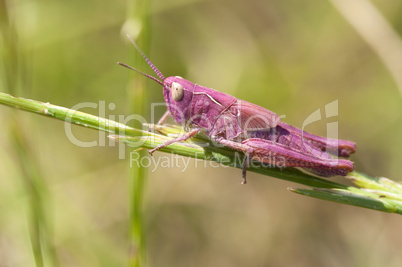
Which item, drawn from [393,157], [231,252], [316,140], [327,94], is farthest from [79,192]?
[393,157]

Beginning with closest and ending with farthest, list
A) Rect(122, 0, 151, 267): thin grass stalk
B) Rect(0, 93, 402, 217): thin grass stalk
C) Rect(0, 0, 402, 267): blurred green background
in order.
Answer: Rect(0, 93, 402, 217): thin grass stalk
Rect(122, 0, 151, 267): thin grass stalk
Rect(0, 0, 402, 267): blurred green background

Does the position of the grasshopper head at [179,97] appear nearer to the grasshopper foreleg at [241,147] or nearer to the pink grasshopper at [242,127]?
the pink grasshopper at [242,127]

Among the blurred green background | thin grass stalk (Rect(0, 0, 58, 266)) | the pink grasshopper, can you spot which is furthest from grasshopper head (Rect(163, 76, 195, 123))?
the blurred green background

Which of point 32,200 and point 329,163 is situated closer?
point 32,200

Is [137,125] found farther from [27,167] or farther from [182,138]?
[27,167]

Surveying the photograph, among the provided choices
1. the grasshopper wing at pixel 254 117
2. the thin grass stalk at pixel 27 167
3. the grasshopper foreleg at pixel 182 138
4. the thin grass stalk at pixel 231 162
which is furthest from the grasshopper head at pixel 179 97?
the thin grass stalk at pixel 27 167

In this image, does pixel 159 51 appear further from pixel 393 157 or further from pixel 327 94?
pixel 393 157

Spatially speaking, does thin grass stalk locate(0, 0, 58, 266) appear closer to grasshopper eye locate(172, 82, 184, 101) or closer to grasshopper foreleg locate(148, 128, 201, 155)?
grasshopper foreleg locate(148, 128, 201, 155)

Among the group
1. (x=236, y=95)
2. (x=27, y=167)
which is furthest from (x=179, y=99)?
(x=236, y=95)
